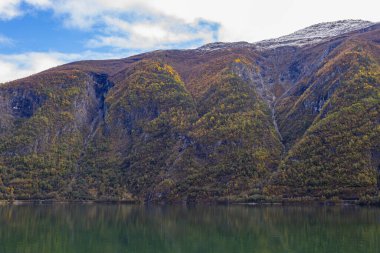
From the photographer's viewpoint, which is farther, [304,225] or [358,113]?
[358,113]

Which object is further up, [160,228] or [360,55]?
[360,55]

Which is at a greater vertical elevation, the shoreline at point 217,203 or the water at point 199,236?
the water at point 199,236

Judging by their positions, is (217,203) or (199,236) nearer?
(199,236)

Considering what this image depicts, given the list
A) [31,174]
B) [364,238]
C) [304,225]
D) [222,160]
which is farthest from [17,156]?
[364,238]

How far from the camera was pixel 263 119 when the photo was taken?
653 feet

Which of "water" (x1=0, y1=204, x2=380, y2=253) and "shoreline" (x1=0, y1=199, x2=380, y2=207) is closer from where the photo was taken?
"water" (x1=0, y1=204, x2=380, y2=253)

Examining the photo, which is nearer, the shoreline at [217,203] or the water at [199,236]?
the water at [199,236]

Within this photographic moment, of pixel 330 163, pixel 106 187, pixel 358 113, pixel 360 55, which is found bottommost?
pixel 106 187

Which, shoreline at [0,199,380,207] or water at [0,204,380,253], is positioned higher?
water at [0,204,380,253]

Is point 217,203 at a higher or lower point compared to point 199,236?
lower

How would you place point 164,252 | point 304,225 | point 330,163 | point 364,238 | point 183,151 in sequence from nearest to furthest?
1. point 164,252
2. point 364,238
3. point 304,225
4. point 330,163
5. point 183,151

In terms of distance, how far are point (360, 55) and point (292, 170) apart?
80671 mm

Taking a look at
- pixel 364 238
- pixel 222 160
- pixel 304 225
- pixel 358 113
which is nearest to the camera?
pixel 364 238

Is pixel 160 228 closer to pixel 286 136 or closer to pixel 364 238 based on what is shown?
pixel 364 238
